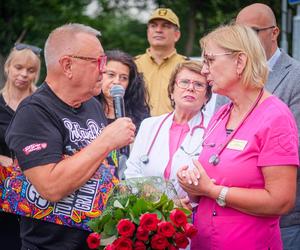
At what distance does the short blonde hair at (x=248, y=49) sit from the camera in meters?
3.01

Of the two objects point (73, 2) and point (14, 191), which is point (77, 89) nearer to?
point (14, 191)

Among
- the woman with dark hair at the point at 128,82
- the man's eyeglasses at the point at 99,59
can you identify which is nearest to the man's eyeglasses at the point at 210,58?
the man's eyeglasses at the point at 99,59

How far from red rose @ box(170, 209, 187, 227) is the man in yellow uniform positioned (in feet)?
10.6

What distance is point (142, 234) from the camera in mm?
2758

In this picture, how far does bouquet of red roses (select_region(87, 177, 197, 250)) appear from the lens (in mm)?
2750

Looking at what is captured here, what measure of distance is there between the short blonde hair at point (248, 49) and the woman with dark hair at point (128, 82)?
6.74 feet

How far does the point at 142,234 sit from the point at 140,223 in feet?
0.18

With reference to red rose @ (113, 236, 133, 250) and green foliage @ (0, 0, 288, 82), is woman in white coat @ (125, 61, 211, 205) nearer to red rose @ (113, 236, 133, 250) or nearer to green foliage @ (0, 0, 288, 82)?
red rose @ (113, 236, 133, 250)

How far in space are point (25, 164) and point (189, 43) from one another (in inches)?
641

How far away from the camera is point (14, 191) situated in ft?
10.4

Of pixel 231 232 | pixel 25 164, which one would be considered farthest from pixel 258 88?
pixel 25 164

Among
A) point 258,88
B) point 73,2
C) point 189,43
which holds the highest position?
point 258,88

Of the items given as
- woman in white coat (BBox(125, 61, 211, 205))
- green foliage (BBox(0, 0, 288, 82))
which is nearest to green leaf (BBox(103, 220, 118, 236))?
woman in white coat (BBox(125, 61, 211, 205))

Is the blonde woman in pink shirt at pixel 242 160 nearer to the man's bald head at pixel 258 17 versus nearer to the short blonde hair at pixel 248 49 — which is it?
the short blonde hair at pixel 248 49
